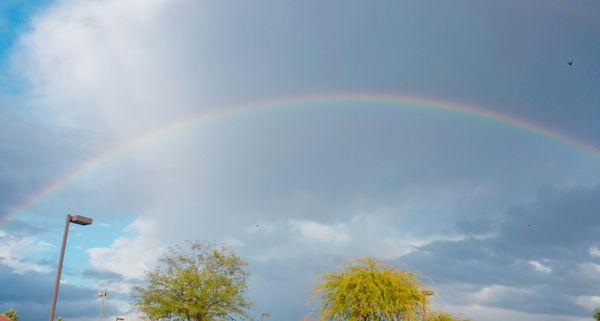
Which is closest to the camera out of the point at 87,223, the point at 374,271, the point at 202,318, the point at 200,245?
the point at 87,223

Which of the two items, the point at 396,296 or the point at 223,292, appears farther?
the point at 223,292

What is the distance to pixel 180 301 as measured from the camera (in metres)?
42.5

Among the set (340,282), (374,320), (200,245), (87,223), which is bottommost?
(374,320)

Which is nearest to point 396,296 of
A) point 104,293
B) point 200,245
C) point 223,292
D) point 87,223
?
point 87,223

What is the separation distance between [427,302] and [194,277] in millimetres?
21767

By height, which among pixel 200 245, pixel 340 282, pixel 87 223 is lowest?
pixel 340 282

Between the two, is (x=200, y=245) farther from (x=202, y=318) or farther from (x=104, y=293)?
(x=104, y=293)

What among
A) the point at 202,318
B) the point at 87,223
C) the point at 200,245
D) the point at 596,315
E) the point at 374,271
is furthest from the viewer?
the point at 596,315

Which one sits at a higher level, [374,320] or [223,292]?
[223,292]

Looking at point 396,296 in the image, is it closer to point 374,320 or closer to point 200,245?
point 374,320

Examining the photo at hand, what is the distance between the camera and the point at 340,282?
2720 centimetres

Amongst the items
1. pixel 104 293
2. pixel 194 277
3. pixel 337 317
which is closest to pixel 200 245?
pixel 194 277

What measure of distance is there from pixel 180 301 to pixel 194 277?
206cm

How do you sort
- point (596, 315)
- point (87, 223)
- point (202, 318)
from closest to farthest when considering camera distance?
1. point (87, 223)
2. point (202, 318)
3. point (596, 315)
